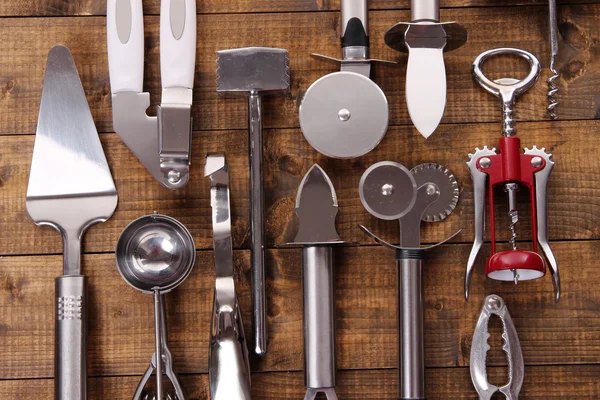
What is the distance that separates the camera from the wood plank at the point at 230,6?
3.04 ft

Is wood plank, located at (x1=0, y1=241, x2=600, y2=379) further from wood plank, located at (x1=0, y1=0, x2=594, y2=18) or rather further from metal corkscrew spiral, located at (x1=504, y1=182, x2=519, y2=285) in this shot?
wood plank, located at (x1=0, y1=0, x2=594, y2=18)

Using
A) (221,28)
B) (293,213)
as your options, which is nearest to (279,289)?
(293,213)

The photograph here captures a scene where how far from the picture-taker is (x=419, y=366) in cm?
85

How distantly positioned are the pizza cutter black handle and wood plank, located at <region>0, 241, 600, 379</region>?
25cm

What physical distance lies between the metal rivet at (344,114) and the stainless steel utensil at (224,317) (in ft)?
0.48

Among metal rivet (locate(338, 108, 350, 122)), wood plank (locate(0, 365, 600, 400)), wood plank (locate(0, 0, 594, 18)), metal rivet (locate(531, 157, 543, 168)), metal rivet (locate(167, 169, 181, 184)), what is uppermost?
wood plank (locate(0, 0, 594, 18))

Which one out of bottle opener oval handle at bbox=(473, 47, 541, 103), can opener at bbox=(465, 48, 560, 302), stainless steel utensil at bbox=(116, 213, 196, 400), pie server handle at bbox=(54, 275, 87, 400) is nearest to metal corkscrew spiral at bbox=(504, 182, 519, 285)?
can opener at bbox=(465, 48, 560, 302)

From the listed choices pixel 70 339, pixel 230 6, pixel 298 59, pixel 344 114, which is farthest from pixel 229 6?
pixel 70 339

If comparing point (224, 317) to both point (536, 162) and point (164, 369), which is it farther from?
point (536, 162)

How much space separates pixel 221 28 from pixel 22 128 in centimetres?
28

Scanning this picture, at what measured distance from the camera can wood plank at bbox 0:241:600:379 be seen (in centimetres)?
89

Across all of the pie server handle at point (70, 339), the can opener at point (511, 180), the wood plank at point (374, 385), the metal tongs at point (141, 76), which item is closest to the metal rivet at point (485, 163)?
the can opener at point (511, 180)

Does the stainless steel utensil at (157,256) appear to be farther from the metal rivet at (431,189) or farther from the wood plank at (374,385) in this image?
the metal rivet at (431,189)

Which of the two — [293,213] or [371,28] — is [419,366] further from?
[371,28]
